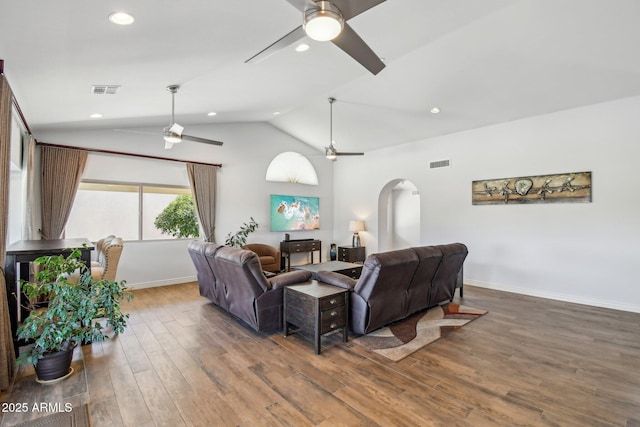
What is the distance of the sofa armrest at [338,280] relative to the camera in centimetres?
353

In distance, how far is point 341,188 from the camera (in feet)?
29.6

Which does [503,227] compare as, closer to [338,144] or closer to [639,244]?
[639,244]

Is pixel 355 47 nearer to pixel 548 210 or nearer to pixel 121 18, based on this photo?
pixel 121 18

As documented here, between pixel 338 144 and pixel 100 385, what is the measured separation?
6.82m

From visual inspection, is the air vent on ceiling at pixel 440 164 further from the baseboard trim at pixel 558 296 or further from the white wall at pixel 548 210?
the baseboard trim at pixel 558 296

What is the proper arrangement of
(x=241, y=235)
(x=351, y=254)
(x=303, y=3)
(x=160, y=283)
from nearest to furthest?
1. (x=303, y=3)
2. (x=160, y=283)
3. (x=241, y=235)
4. (x=351, y=254)

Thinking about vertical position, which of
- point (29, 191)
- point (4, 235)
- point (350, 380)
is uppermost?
point (29, 191)

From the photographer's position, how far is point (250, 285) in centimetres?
353

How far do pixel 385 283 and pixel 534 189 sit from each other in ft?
12.3

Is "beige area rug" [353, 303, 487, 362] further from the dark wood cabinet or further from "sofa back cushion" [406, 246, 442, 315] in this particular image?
the dark wood cabinet

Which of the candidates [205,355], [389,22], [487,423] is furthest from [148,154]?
[487,423]

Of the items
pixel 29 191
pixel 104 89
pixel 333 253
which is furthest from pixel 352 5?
pixel 333 253

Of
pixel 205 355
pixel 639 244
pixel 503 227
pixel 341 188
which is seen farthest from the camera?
pixel 341 188

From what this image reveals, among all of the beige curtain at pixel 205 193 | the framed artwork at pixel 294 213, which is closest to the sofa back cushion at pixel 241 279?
the beige curtain at pixel 205 193
